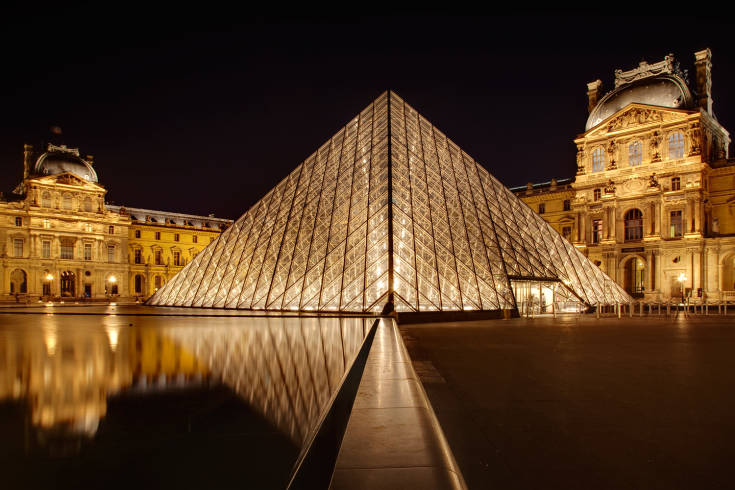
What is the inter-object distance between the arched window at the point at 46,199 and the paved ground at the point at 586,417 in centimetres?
5702

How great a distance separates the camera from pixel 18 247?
171 ft

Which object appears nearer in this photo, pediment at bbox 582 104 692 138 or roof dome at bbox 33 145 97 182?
pediment at bbox 582 104 692 138

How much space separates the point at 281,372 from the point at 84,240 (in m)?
58.5

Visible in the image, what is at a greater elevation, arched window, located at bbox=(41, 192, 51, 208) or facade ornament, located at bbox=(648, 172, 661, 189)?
arched window, located at bbox=(41, 192, 51, 208)

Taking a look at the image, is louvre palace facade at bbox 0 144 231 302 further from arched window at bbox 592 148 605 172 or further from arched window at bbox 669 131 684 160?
arched window at bbox 669 131 684 160

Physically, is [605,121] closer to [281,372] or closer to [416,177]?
[416,177]

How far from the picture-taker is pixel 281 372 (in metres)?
5.87

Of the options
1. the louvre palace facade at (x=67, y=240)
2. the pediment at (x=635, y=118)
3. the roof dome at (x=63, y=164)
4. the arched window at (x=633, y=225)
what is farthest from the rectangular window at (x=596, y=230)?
the roof dome at (x=63, y=164)

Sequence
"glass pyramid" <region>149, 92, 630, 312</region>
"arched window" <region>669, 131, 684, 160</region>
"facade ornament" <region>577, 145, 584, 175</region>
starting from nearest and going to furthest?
"glass pyramid" <region>149, 92, 630, 312</region>, "arched window" <region>669, 131, 684, 160</region>, "facade ornament" <region>577, 145, 584, 175</region>

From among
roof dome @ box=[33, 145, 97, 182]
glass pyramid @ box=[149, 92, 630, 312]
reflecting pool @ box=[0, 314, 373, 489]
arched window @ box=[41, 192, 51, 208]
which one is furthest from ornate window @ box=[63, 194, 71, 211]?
reflecting pool @ box=[0, 314, 373, 489]

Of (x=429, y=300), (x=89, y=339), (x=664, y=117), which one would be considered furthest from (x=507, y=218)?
(x=664, y=117)

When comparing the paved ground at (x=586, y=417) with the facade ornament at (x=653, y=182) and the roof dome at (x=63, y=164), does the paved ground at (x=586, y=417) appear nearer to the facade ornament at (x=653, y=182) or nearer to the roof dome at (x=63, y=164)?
the facade ornament at (x=653, y=182)

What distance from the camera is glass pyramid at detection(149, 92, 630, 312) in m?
16.9

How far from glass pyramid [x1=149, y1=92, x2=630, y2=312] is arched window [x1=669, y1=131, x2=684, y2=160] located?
17.9 m
